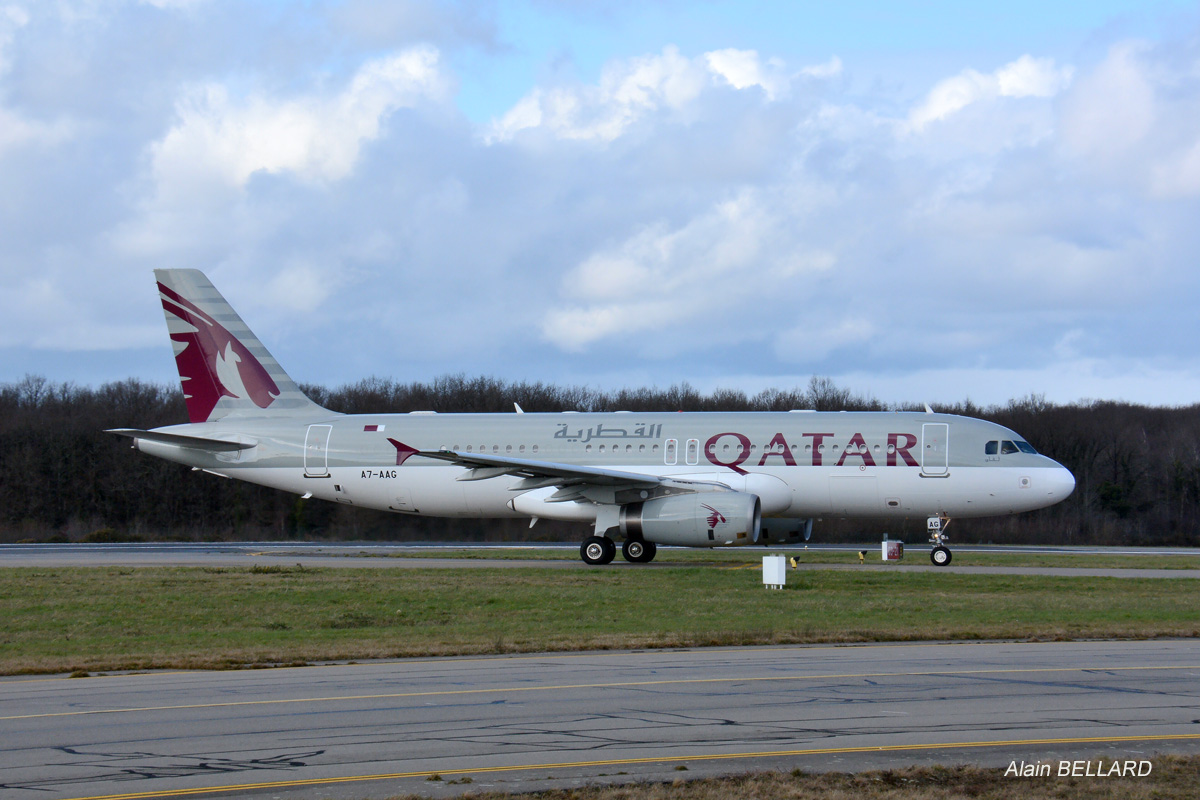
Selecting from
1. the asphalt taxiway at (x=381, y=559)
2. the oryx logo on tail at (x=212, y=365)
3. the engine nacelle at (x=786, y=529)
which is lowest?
the asphalt taxiway at (x=381, y=559)

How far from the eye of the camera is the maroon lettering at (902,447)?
2830cm

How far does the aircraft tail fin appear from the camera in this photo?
33625 mm

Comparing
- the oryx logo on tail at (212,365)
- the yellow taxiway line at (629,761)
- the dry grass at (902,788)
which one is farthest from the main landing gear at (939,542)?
the dry grass at (902,788)

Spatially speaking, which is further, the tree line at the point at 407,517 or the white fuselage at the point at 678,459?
the tree line at the point at 407,517

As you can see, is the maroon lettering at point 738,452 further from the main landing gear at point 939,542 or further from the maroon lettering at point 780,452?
the main landing gear at point 939,542

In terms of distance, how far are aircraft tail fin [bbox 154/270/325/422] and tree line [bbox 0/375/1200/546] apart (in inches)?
518

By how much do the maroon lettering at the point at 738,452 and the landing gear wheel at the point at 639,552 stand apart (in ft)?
9.04

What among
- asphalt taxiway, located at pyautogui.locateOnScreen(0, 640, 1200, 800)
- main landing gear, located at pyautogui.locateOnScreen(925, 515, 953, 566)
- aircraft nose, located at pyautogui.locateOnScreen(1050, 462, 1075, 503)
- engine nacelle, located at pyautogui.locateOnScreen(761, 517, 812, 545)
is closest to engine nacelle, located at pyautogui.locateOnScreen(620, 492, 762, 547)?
engine nacelle, located at pyautogui.locateOnScreen(761, 517, 812, 545)

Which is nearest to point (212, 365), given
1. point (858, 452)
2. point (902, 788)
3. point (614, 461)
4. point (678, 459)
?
point (614, 461)

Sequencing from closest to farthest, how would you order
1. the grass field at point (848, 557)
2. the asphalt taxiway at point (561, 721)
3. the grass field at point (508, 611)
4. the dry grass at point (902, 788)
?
the dry grass at point (902, 788) < the asphalt taxiway at point (561, 721) < the grass field at point (508, 611) < the grass field at point (848, 557)

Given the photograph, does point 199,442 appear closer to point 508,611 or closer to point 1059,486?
point 508,611

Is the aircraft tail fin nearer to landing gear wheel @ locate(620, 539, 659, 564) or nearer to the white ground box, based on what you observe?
landing gear wheel @ locate(620, 539, 659, 564)

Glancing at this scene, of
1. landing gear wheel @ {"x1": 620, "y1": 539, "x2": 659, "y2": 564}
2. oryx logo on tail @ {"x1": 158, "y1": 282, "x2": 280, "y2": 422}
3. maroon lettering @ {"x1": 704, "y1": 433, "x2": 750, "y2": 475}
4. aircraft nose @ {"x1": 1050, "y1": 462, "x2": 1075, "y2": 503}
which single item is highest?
oryx logo on tail @ {"x1": 158, "y1": 282, "x2": 280, "y2": 422}

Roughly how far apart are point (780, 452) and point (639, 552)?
14.7 feet
